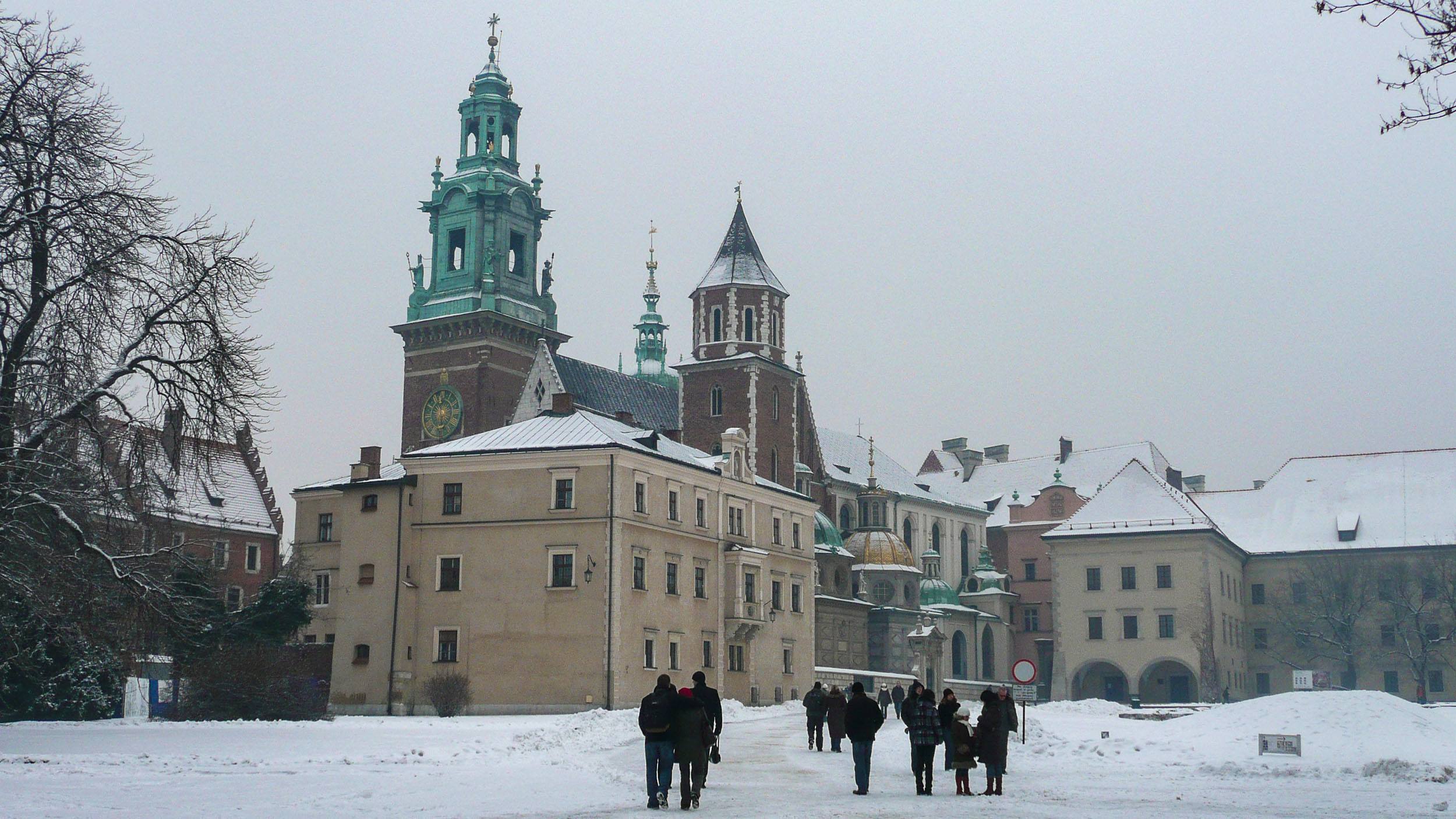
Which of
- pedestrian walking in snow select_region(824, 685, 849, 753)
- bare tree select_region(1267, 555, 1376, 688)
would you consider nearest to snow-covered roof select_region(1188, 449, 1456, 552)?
bare tree select_region(1267, 555, 1376, 688)

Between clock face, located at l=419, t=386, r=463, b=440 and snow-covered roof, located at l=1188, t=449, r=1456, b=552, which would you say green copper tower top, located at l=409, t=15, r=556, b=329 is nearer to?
clock face, located at l=419, t=386, r=463, b=440

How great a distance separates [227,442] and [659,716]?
11055mm

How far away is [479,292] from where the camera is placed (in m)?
90.0

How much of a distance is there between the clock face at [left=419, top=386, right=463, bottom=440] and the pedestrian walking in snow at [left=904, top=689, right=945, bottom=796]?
215ft

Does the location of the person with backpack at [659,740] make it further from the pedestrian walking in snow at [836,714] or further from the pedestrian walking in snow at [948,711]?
the pedestrian walking in snow at [836,714]

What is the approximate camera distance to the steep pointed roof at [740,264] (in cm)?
8694

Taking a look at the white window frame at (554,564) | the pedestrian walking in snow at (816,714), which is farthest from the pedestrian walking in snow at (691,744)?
the white window frame at (554,564)

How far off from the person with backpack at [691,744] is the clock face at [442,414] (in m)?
68.1

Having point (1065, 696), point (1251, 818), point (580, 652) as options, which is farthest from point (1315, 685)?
point (1251, 818)

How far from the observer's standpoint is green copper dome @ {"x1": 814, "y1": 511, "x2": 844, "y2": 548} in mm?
90438

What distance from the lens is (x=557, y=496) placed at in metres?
55.5

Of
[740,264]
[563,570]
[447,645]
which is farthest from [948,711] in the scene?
[740,264]

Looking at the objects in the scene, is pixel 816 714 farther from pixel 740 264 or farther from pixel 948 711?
pixel 740 264

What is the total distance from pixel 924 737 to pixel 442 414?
67.4m
